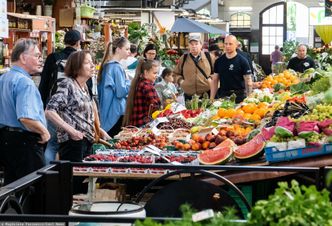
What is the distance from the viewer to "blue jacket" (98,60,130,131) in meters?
9.98

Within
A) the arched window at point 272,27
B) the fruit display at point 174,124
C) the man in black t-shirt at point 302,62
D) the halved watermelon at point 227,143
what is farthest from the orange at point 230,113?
the arched window at point 272,27

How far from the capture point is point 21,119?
6484mm

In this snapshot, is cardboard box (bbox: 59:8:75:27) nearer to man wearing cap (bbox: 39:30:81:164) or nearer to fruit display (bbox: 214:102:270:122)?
man wearing cap (bbox: 39:30:81:164)

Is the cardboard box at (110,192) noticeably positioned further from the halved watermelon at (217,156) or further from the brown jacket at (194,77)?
the brown jacket at (194,77)

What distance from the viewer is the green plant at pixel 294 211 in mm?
2330

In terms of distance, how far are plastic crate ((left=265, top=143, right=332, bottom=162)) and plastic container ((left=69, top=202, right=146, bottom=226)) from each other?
2361mm

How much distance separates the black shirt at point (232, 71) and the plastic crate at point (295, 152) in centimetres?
605

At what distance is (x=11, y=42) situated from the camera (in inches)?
485

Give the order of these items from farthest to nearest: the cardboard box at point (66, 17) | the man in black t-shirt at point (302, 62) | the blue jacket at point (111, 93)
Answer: the man in black t-shirt at point (302, 62) < the cardboard box at point (66, 17) < the blue jacket at point (111, 93)

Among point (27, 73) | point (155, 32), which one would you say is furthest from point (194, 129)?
point (155, 32)

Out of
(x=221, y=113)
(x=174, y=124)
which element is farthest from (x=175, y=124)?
(x=221, y=113)

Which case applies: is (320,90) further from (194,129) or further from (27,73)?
(27,73)

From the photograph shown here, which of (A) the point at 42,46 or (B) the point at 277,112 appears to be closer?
(B) the point at 277,112

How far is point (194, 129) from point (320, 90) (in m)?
1.32
